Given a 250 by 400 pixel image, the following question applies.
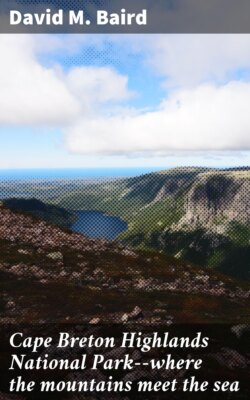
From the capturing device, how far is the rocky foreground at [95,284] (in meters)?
37.7

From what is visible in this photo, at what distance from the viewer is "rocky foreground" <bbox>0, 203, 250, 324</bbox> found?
37.7 meters

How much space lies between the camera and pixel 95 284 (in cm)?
4916

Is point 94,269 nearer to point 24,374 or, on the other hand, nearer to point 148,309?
point 148,309

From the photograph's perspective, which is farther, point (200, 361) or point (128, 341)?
point (128, 341)

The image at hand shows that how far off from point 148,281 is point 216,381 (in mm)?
27885

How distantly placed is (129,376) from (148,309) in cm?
1558

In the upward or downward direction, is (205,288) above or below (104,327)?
below

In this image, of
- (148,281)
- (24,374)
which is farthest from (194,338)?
(148,281)

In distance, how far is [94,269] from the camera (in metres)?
54.5

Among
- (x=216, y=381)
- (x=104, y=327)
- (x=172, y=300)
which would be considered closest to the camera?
(x=216, y=381)

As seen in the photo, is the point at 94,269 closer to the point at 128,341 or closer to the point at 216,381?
the point at 128,341

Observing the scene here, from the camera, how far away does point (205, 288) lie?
5334cm

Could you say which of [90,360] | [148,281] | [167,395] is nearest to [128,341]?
[90,360]

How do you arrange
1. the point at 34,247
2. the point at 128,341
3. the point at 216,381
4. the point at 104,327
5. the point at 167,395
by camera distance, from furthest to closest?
the point at 34,247 < the point at 104,327 < the point at 128,341 < the point at 216,381 < the point at 167,395
